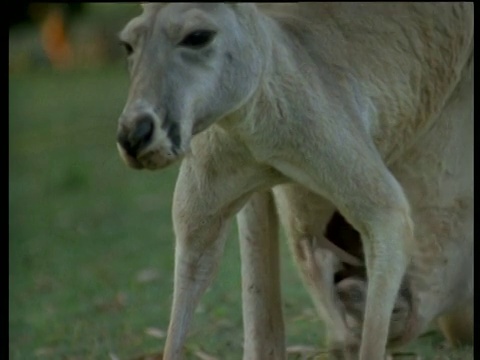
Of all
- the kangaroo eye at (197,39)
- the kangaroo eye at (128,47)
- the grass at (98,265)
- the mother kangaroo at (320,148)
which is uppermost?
the kangaroo eye at (197,39)

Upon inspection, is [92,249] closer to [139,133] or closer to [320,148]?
[320,148]

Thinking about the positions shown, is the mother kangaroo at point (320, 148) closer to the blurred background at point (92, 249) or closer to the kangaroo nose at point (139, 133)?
the kangaroo nose at point (139, 133)

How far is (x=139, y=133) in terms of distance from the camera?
3.21 meters

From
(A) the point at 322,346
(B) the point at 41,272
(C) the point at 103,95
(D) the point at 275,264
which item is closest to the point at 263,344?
(D) the point at 275,264

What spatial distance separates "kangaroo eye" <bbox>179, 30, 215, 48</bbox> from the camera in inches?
133

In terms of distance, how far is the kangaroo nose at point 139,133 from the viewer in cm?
321

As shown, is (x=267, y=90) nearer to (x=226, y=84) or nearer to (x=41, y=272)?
(x=226, y=84)

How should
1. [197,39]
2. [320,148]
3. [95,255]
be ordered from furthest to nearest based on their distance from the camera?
[95,255] → [320,148] → [197,39]

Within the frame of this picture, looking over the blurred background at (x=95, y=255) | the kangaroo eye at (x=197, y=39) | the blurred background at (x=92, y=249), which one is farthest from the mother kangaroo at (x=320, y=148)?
the blurred background at (x=92, y=249)

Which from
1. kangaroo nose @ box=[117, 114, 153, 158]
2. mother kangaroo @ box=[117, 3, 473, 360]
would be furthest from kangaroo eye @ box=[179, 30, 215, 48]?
kangaroo nose @ box=[117, 114, 153, 158]

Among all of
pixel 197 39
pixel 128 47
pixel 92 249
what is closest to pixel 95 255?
pixel 92 249

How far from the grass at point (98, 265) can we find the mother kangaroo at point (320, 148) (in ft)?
2.02

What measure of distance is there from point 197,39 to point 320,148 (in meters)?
0.52

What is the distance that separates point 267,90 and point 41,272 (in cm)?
375
